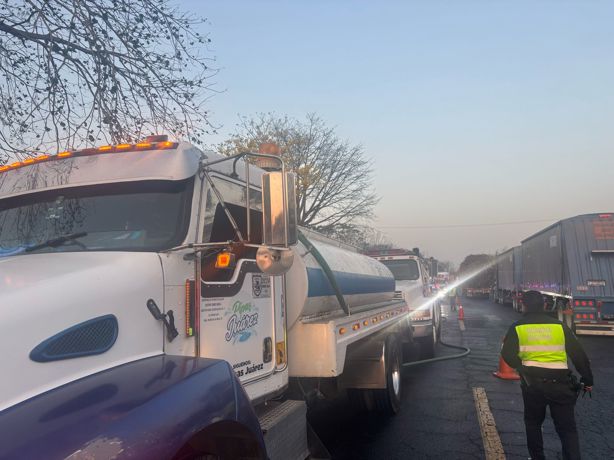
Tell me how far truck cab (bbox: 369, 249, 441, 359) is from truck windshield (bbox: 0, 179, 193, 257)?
7208 mm

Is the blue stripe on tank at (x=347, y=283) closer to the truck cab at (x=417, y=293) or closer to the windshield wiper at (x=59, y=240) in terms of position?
the windshield wiper at (x=59, y=240)

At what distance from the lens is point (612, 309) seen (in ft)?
46.7

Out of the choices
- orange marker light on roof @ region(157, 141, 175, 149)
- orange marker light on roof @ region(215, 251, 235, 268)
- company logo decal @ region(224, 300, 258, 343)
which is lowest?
company logo decal @ region(224, 300, 258, 343)

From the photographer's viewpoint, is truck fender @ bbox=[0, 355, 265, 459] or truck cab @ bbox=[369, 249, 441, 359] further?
truck cab @ bbox=[369, 249, 441, 359]

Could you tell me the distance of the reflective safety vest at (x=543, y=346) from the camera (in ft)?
14.2

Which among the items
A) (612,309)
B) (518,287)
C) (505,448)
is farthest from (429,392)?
(518,287)

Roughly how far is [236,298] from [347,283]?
7.82ft

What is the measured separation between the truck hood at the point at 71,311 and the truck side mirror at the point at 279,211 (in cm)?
61

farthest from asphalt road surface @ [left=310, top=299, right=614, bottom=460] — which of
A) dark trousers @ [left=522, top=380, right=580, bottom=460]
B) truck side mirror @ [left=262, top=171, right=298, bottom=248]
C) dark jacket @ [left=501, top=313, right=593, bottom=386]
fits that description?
truck side mirror @ [left=262, top=171, right=298, bottom=248]

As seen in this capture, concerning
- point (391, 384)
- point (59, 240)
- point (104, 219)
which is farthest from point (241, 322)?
point (391, 384)

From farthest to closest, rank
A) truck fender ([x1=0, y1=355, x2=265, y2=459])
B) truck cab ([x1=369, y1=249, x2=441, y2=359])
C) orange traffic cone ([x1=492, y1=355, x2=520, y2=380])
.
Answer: truck cab ([x1=369, y1=249, x2=441, y2=359]) → orange traffic cone ([x1=492, y1=355, x2=520, y2=380]) → truck fender ([x1=0, y1=355, x2=265, y2=459])

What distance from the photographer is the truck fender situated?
1.63 m

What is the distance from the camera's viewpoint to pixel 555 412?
4.25 m

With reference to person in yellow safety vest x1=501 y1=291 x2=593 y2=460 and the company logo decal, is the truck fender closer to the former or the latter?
the company logo decal
